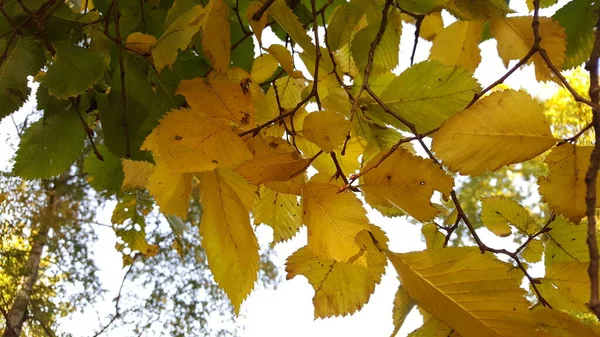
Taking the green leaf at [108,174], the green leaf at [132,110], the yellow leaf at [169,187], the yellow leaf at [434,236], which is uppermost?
the green leaf at [108,174]

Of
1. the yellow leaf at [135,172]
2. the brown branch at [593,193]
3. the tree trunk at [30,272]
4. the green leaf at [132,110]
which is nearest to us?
the brown branch at [593,193]

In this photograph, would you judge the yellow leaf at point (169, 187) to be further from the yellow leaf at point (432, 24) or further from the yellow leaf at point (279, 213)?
the yellow leaf at point (432, 24)

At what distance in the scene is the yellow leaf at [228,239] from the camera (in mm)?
247

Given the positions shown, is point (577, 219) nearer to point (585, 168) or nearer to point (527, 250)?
point (585, 168)

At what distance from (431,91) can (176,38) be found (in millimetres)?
168

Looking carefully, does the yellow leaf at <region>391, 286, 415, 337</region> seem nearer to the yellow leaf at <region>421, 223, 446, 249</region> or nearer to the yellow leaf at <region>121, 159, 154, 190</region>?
the yellow leaf at <region>421, 223, 446, 249</region>

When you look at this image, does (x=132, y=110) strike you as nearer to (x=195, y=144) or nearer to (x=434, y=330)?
(x=195, y=144)

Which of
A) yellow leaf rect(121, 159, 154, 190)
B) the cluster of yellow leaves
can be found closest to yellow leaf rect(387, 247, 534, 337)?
the cluster of yellow leaves

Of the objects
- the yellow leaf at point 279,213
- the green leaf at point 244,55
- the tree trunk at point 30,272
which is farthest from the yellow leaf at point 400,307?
the tree trunk at point 30,272

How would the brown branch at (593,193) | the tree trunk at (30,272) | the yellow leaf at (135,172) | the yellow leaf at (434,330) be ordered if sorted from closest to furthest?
the brown branch at (593,193)
the yellow leaf at (434,330)
the yellow leaf at (135,172)
the tree trunk at (30,272)

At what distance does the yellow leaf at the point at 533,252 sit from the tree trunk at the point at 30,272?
2.47 m

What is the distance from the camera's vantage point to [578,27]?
389mm

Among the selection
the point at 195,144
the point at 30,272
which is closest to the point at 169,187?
the point at 195,144

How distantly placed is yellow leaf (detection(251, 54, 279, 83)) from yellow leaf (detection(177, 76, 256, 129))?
108mm
